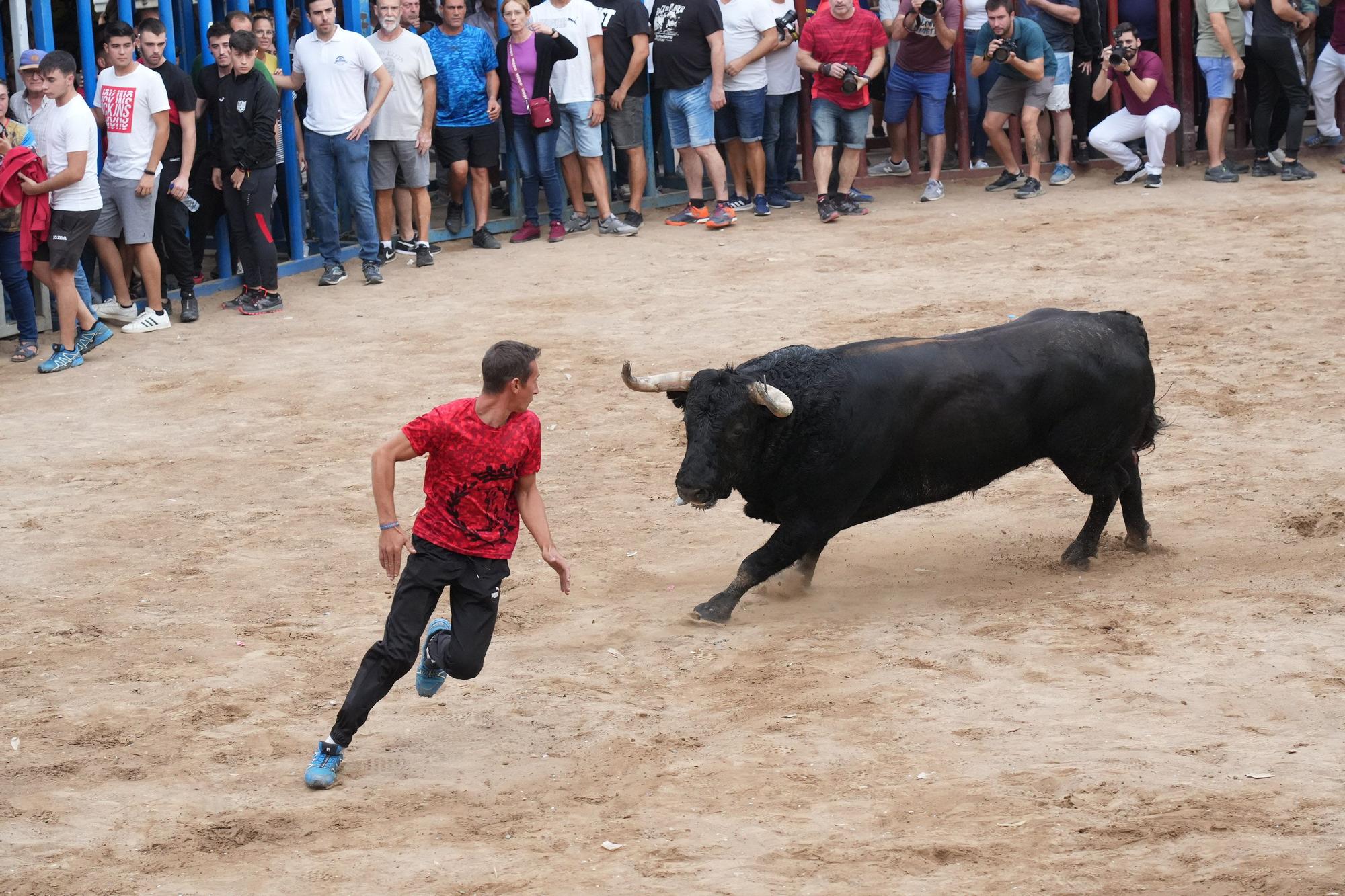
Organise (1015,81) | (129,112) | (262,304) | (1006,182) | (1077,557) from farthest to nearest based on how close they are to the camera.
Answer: (1006,182)
(1015,81)
(262,304)
(129,112)
(1077,557)

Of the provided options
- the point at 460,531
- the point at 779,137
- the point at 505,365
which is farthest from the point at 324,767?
the point at 779,137

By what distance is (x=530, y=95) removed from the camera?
1486cm

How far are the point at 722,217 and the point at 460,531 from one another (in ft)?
32.6

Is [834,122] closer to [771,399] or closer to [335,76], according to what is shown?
[335,76]

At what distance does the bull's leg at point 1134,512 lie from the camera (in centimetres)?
791

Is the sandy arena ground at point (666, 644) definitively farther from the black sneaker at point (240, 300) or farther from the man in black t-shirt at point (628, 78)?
the man in black t-shirt at point (628, 78)

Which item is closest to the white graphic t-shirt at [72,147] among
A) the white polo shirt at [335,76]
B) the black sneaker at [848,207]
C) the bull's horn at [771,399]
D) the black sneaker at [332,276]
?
the white polo shirt at [335,76]

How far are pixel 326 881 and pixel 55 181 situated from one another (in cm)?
812

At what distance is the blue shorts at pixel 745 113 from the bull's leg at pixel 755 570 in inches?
343

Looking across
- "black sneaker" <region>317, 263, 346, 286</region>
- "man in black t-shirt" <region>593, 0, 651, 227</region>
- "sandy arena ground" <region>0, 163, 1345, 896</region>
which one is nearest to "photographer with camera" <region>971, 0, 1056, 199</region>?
"sandy arena ground" <region>0, 163, 1345, 896</region>

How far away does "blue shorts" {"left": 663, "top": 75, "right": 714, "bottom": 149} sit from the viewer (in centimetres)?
1525

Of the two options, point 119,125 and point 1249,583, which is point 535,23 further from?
point 1249,583

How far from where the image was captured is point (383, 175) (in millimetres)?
14586

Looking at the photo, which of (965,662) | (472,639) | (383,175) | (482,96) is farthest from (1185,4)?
(472,639)
